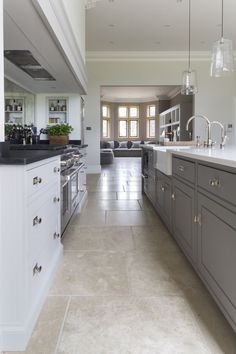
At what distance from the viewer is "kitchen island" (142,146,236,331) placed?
158 centimetres

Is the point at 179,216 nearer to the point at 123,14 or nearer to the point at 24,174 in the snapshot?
the point at 24,174

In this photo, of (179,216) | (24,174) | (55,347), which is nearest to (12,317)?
(55,347)

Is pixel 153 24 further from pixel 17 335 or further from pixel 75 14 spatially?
pixel 17 335

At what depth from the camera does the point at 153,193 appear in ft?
14.8

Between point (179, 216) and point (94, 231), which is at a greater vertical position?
point (179, 216)

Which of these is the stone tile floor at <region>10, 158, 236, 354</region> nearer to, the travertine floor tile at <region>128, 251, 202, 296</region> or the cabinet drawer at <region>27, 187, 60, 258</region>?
the travertine floor tile at <region>128, 251, 202, 296</region>

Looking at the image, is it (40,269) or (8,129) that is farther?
(8,129)

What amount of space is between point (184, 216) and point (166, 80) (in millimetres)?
7789

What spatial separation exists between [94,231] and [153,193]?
1.23 meters

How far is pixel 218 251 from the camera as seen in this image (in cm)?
176

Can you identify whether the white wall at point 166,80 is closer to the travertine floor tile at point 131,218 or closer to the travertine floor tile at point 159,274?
the travertine floor tile at point 131,218

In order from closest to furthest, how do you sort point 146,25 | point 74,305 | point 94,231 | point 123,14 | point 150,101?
point 74,305, point 94,231, point 123,14, point 146,25, point 150,101

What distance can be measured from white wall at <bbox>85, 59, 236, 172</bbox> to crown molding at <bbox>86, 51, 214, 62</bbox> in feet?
0.28

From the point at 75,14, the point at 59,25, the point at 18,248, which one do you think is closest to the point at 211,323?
the point at 18,248
